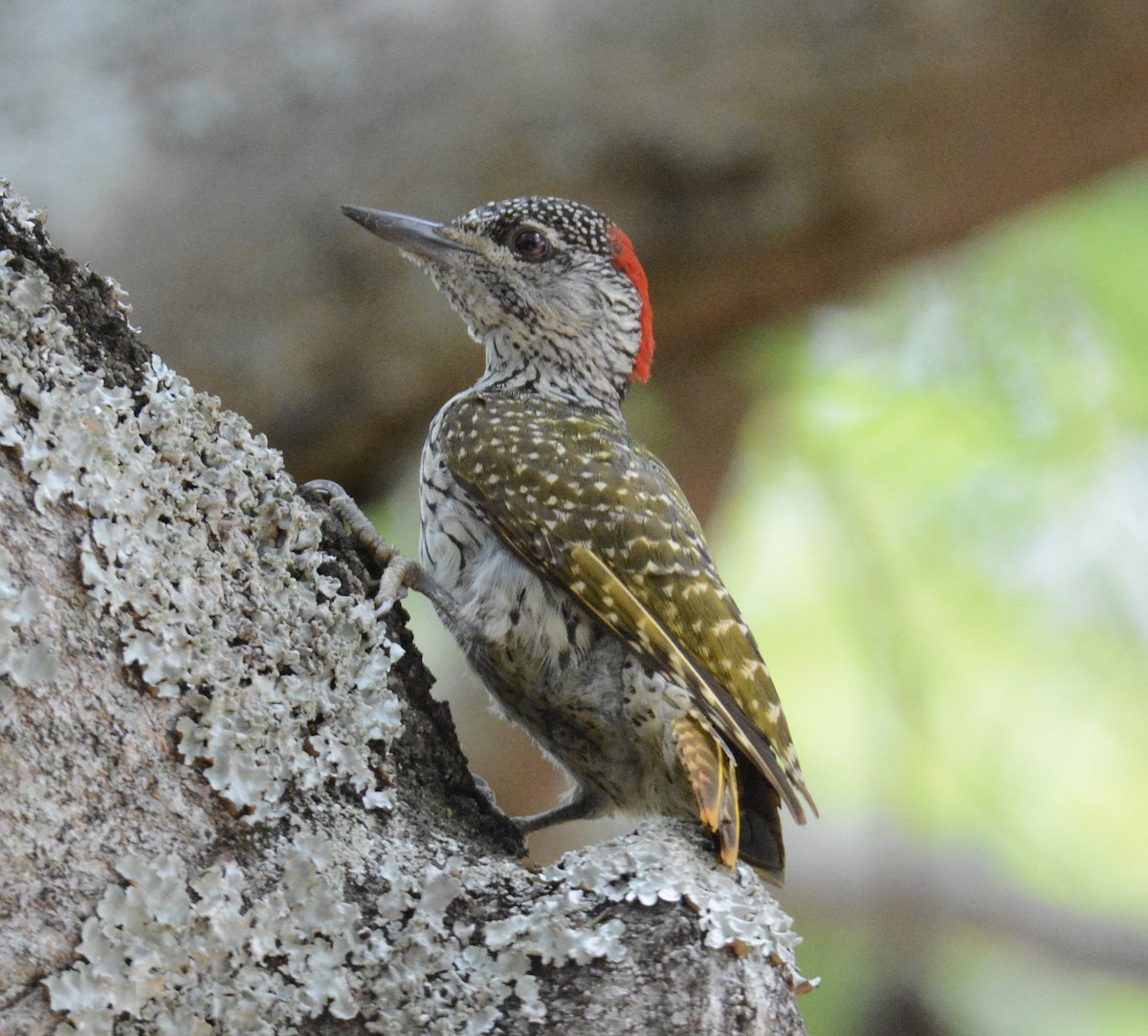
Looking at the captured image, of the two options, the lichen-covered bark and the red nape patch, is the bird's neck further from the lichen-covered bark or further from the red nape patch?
the lichen-covered bark

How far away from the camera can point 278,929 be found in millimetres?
1478

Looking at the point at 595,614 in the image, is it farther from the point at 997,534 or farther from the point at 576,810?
the point at 997,534

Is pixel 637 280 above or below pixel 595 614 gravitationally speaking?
above

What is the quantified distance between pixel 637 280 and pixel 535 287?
331 millimetres

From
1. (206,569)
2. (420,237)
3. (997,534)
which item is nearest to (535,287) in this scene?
(420,237)

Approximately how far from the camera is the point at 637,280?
358cm

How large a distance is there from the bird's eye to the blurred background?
890 millimetres

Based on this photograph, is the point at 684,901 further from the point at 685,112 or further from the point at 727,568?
the point at 727,568

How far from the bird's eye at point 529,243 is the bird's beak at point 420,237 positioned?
13cm

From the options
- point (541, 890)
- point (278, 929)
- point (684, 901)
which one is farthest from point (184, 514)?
point (684, 901)

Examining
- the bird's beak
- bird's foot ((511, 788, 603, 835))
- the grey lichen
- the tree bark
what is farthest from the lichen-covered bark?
the tree bark

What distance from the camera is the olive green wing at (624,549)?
2373 millimetres

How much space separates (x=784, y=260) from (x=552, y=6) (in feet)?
3.61

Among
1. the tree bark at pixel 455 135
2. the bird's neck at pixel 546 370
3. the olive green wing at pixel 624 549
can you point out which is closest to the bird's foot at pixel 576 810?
the olive green wing at pixel 624 549
